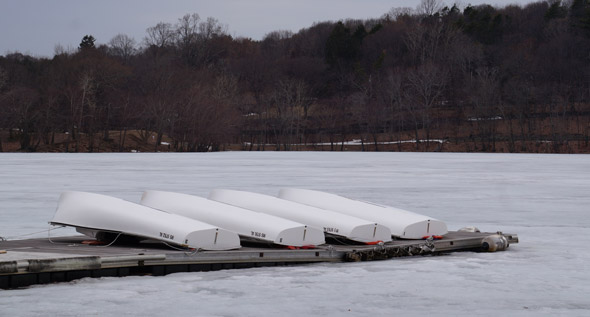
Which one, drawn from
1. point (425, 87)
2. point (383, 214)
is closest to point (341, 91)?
point (425, 87)

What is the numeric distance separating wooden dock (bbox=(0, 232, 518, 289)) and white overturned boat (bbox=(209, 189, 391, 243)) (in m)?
0.20

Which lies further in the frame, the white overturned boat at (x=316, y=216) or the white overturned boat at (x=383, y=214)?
the white overturned boat at (x=383, y=214)

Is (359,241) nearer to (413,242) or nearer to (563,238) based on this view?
(413,242)

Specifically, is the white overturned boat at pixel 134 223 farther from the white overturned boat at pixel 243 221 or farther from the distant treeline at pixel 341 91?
the distant treeline at pixel 341 91

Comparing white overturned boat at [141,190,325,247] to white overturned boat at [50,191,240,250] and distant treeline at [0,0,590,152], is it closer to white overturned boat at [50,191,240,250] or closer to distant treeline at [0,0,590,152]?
white overturned boat at [50,191,240,250]

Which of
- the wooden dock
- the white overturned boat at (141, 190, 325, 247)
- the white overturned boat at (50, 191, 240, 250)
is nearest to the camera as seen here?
the wooden dock

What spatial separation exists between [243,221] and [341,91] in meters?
99.1

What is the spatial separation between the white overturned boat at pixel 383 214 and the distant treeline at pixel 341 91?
5950 centimetres

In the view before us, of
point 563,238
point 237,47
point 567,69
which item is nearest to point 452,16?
point 567,69

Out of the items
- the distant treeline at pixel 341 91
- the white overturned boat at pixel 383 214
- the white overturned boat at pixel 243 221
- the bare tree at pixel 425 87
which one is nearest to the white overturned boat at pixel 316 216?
the white overturned boat at pixel 243 221

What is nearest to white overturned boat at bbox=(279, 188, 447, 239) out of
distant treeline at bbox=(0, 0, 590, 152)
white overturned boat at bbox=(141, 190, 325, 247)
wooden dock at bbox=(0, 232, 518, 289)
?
wooden dock at bbox=(0, 232, 518, 289)

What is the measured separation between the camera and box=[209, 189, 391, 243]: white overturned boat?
10.8 m

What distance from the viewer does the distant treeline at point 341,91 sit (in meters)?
74.5

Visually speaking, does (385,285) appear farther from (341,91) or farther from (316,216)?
(341,91)
